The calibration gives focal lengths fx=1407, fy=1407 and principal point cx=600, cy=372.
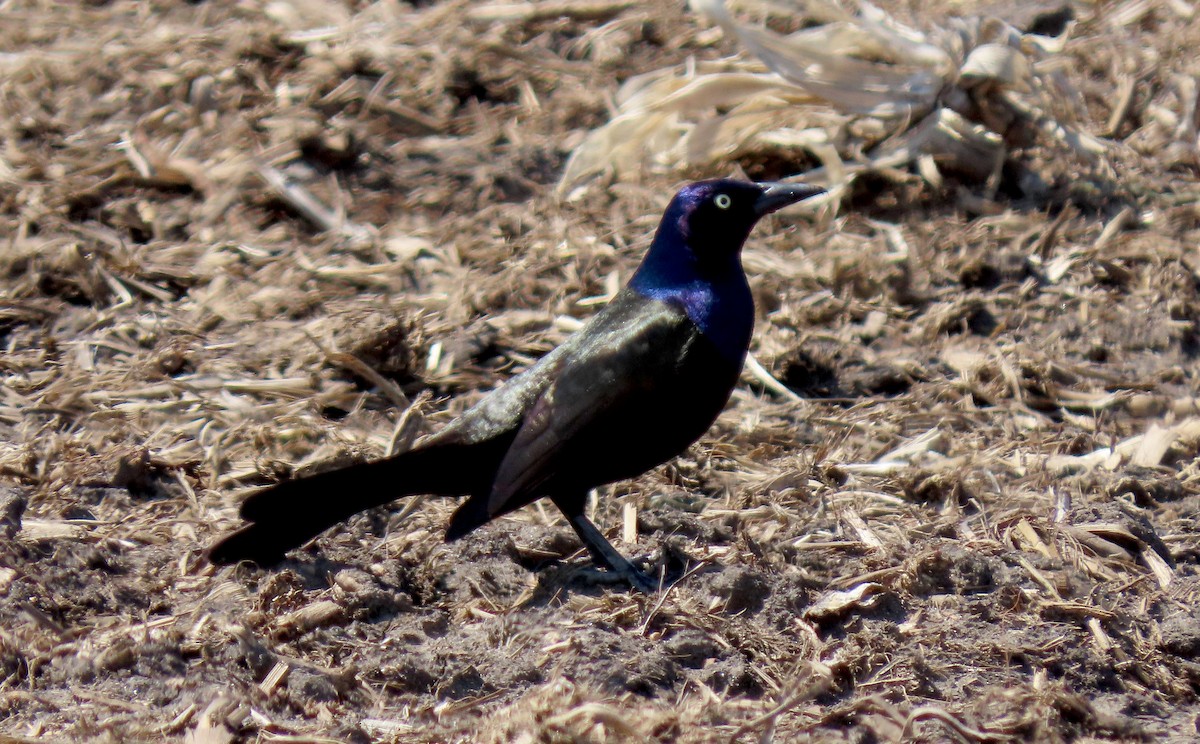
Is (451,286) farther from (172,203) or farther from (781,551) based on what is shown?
(781,551)

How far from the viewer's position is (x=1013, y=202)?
232 inches

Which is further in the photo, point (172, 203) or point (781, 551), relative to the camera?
point (172, 203)

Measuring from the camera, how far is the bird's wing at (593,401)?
385cm

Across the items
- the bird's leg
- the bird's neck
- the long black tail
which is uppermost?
the bird's neck

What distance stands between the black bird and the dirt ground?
174 millimetres

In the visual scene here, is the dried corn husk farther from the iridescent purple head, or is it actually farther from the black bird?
the black bird

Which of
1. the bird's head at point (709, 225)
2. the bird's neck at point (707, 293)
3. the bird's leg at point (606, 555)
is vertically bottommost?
the bird's leg at point (606, 555)

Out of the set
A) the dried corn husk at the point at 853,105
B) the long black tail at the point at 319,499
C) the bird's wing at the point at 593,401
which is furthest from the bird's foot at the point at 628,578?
the dried corn husk at the point at 853,105

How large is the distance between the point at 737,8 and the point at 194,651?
181 inches

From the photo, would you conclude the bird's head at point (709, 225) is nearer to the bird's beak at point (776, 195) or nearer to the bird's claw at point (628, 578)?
the bird's beak at point (776, 195)

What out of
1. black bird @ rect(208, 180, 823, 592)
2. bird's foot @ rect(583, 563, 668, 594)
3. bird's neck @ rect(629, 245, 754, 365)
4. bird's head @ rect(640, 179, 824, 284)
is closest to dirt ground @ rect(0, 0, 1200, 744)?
bird's foot @ rect(583, 563, 668, 594)

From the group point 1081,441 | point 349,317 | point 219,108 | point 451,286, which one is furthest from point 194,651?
point 219,108

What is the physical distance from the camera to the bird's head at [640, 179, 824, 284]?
13.7 ft

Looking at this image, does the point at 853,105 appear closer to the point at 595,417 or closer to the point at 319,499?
the point at 595,417
